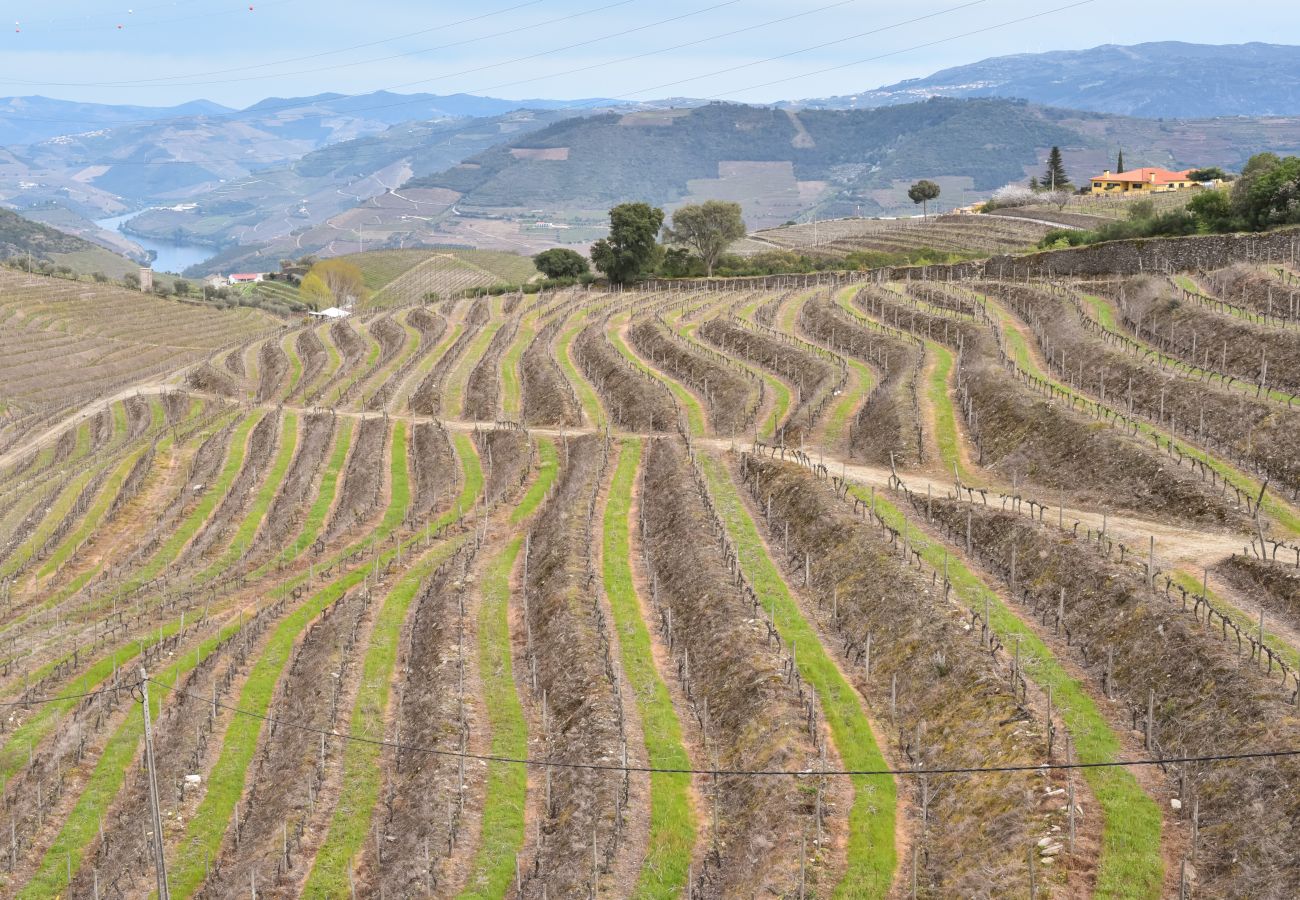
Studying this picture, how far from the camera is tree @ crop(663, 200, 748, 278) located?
137750 mm

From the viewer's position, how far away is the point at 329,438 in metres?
77.9

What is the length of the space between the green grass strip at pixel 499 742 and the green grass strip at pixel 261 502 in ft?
50.7

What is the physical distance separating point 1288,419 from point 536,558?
95.2 ft

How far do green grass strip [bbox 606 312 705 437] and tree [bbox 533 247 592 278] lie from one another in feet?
156

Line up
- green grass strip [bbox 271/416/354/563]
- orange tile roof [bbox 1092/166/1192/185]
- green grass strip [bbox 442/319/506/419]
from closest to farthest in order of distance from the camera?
green grass strip [bbox 271/416/354/563] → green grass strip [bbox 442/319/506/419] → orange tile roof [bbox 1092/166/1192/185]

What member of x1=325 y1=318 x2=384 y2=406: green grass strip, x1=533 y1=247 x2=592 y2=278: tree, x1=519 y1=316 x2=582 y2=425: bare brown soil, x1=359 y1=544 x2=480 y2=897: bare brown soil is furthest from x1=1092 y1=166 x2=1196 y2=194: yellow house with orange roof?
x1=359 y1=544 x2=480 y2=897: bare brown soil

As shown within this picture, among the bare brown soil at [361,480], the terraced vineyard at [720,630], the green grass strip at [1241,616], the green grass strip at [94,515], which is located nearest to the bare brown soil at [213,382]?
the green grass strip at [94,515]

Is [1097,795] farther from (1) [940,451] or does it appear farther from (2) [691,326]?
(2) [691,326]

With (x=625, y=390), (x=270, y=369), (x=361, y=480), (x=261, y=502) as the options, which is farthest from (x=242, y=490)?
(x=270, y=369)

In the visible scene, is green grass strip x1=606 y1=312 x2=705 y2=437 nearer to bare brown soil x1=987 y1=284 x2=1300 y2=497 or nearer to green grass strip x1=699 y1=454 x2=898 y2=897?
green grass strip x1=699 y1=454 x2=898 y2=897

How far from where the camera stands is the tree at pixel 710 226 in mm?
137750

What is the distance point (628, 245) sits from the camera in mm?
131375

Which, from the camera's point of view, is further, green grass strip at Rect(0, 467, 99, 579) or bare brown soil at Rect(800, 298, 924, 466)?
green grass strip at Rect(0, 467, 99, 579)

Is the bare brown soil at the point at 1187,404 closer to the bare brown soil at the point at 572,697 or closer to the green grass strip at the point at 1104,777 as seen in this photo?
the green grass strip at the point at 1104,777
